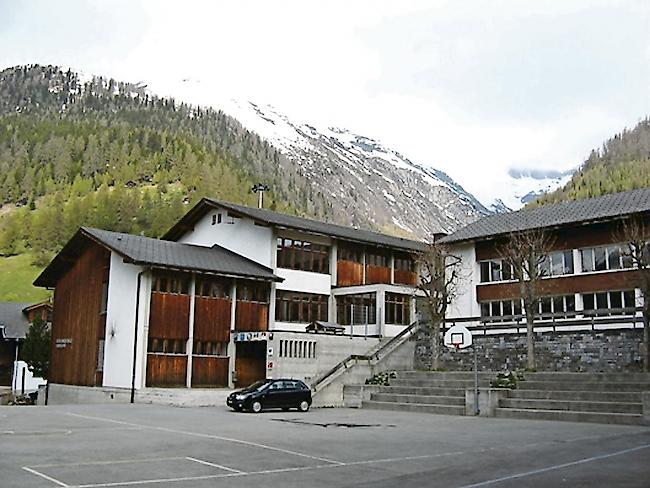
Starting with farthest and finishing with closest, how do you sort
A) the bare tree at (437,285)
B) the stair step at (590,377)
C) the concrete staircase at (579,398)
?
the bare tree at (437,285), the stair step at (590,377), the concrete staircase at (579,398)

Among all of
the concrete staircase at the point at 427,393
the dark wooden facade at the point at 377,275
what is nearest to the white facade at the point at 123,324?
the concrete staircase at the point at 427,393

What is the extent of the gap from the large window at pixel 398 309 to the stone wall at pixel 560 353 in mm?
5152

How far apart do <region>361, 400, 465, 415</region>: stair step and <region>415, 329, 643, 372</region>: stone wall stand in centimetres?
706

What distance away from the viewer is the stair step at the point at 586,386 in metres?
27.5

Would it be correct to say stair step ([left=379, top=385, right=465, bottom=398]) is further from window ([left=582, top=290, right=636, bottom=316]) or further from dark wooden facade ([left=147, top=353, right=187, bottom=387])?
dark wooden facade ([left=147, top=353, right=187, bottom=387])

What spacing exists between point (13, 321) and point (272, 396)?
38.6 m

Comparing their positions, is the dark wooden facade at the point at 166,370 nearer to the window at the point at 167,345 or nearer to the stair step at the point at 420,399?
the window at the point at 167,345

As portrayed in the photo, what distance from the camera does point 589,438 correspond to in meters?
19.7

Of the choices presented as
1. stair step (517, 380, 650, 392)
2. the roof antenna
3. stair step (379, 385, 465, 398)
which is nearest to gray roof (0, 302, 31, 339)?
the roof antenna

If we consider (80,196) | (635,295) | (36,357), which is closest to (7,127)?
(80,196)

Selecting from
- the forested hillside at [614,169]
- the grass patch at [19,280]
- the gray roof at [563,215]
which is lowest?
the gray roof at [563,215]

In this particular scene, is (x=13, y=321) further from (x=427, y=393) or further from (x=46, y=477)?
(x=46, y=477)

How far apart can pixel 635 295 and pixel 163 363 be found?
22416 millimetres

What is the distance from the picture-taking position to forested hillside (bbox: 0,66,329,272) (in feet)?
413
